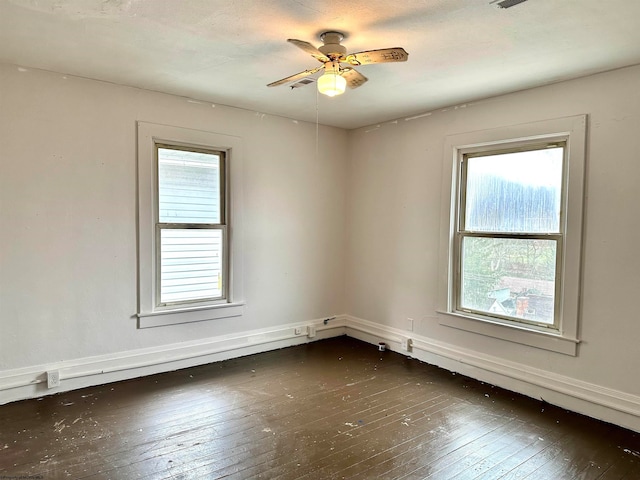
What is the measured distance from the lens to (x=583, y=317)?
3123mm

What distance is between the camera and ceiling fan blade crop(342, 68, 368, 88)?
2.54m

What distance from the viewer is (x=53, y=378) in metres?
3.26

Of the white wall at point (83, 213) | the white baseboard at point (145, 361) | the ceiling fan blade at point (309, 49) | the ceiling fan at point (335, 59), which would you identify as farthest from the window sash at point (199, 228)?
the ceiling fan blade at point (309, 49)

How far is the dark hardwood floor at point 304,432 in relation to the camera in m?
2.38

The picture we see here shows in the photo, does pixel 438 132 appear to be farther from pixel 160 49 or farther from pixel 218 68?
pixel 160 49

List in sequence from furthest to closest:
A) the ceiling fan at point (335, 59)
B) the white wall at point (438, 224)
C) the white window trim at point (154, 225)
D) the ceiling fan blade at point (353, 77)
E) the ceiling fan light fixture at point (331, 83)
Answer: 1. the white window trim at point (154, 225)
2. the white wall at point (438, 224)
3. the ceiling fan blade at point (353, 77)
4. the ceiling fan light fixture at point (331, 83)
5. the ceiling fan at point (335, 59)

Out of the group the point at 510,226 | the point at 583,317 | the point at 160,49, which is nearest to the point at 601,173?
the point at 510,226

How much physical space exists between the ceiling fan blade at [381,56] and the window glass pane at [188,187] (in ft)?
7.03

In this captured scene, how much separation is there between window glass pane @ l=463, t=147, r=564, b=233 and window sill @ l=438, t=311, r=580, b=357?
2.72 feet

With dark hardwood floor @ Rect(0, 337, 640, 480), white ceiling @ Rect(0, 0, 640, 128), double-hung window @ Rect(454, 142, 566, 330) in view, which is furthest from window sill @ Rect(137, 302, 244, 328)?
double-hung window @ Rect(454, 142, 566, 330)

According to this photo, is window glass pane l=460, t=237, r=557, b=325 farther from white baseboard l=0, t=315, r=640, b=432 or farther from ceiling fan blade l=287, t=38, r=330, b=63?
ceiling fan blade l=287, t=38, r=330, b=63

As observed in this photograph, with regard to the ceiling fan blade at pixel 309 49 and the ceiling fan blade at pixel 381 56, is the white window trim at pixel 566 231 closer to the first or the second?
the ceiling fan blade at pixel 381 56

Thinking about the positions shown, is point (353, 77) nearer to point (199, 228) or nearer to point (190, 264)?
point (199, 228)

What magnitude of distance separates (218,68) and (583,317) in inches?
131
